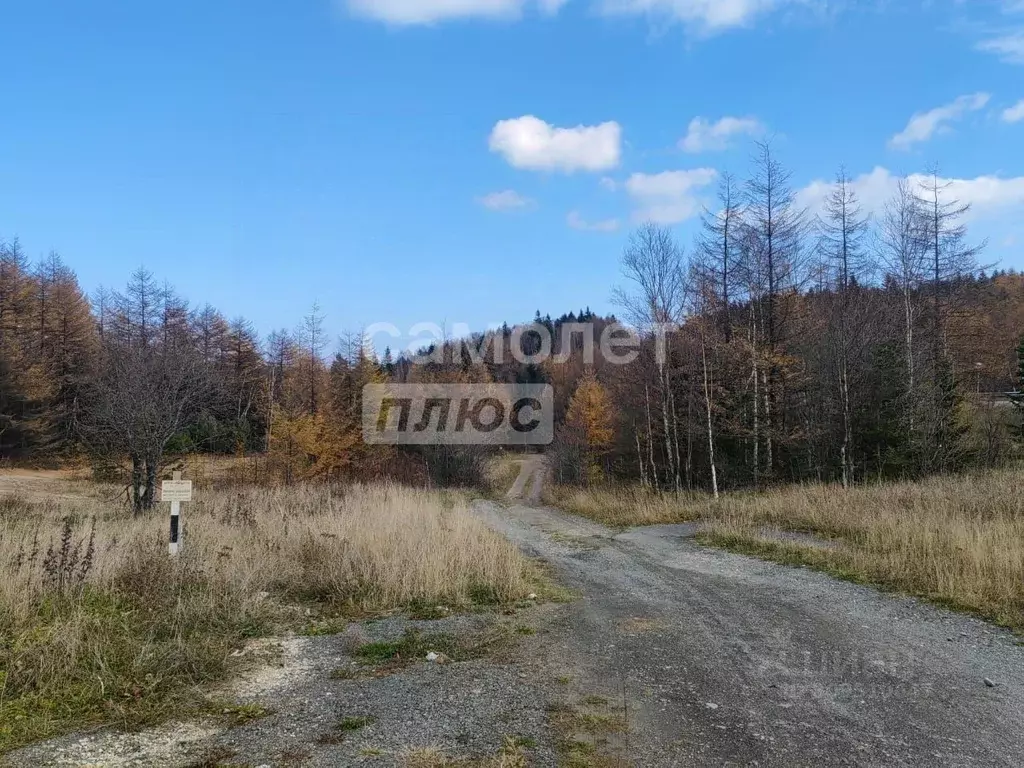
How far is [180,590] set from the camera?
21.3ft

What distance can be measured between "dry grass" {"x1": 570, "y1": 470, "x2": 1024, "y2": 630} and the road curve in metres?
0.60

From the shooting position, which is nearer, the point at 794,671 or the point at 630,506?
the point at 794,671

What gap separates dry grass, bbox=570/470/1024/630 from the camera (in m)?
7.54

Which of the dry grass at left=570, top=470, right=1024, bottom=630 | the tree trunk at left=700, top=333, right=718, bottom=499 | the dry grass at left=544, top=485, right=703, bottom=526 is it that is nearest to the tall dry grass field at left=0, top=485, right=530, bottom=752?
the dry grass at left=570, top=470, right=1024, bottom=630

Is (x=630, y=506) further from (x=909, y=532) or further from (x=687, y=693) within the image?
(x=687, y=693)

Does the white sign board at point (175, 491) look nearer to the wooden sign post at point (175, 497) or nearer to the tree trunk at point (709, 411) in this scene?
the wooden sign post at point (175, 497)

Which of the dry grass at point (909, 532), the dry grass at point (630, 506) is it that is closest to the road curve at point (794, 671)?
the dry grass at point (909, 532)

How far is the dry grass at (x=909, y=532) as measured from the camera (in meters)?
7.54

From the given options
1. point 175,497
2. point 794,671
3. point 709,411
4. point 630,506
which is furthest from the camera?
point 709,411

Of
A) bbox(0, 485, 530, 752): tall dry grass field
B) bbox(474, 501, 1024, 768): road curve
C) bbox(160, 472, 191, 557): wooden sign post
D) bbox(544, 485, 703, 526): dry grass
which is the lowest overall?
bbox(544, 485, 703, 526): dry grass

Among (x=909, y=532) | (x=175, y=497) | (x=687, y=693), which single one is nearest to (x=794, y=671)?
(x=687, y=693)

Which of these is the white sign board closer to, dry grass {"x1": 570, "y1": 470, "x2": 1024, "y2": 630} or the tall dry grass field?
the tall dry grass field

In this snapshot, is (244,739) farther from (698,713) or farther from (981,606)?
(981,606)

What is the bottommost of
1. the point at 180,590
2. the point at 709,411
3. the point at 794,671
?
the point at 794,671
